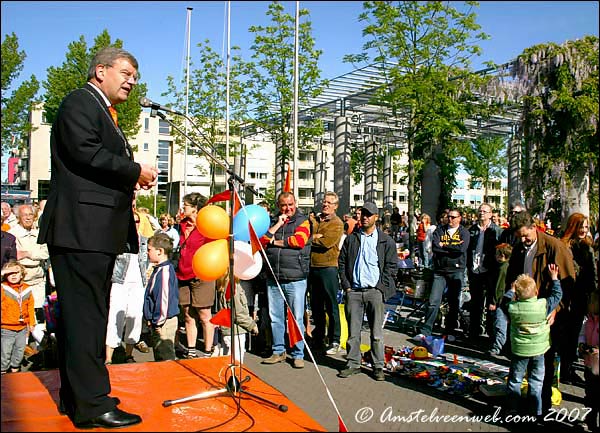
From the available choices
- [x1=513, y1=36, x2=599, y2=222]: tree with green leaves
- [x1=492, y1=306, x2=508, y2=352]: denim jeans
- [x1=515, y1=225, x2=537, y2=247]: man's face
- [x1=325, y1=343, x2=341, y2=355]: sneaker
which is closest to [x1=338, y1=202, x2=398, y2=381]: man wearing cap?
[x1=325, y1=343, x2=341, y2=355]: sneaker

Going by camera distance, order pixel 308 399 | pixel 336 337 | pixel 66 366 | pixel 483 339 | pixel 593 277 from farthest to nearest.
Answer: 1. pixel 483 339
2. pixel 336 337
3. pixel 593 277
4. pixel 308 399
5. pixel 66 366

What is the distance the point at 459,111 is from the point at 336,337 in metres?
9.89

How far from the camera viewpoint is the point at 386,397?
5.65 metres

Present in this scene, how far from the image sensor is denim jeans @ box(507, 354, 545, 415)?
488 centimetres

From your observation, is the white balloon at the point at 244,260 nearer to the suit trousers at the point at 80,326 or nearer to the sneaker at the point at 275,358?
the sneaker at the point at 275,358

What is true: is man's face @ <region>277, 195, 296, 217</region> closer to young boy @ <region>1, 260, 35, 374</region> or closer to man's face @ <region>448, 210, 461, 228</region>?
man's face @ <region>448, 210, 461, 228</region>

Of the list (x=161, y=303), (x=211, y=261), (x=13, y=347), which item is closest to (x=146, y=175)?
(x=211, y=261)

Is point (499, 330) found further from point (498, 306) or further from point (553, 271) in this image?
point (553, 271)

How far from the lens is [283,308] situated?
716cm

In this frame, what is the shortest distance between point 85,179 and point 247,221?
1.98 m

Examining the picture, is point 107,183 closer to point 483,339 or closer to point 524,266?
point 524,266

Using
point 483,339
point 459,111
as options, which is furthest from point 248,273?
point 459,111

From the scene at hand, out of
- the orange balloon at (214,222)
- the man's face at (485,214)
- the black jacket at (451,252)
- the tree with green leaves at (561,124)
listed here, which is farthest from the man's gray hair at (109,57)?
the tree with green leaves at (561,124)

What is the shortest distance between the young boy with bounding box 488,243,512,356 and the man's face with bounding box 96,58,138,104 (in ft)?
18.6
